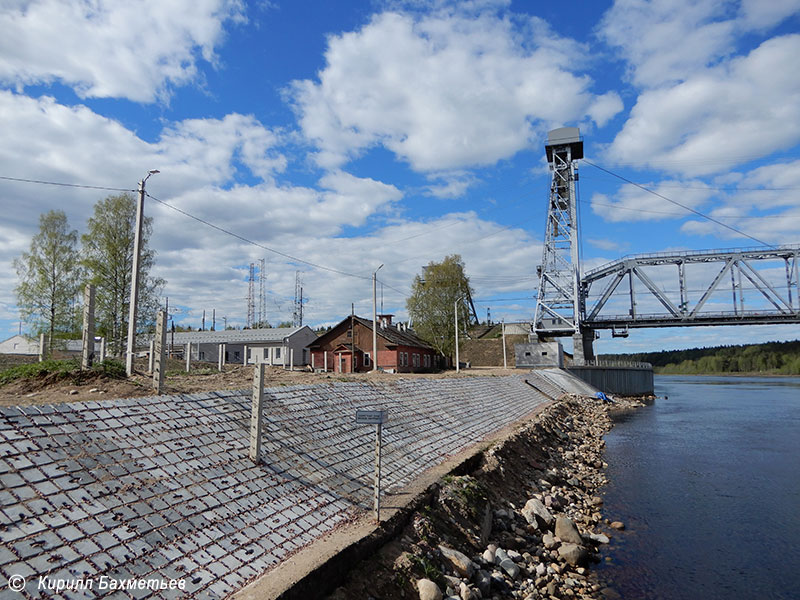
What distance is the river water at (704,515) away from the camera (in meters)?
10.9

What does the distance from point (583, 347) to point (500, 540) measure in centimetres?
6025

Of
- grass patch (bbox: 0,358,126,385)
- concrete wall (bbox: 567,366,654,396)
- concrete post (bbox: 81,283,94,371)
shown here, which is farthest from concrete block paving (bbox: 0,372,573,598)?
concrete wall (bbox: 567,366,654,396)

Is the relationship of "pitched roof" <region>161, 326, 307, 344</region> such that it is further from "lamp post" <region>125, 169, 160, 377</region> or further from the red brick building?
"lamp post" <region>125, 169, 160, 377</region>

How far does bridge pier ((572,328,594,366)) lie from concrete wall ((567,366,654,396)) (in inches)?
104

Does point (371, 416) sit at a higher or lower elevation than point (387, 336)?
lower

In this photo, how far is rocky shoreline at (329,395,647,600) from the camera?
26.5 feet

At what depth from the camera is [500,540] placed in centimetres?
1130

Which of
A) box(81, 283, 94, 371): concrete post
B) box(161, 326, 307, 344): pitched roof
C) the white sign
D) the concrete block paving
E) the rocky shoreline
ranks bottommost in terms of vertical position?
the rocky shoreline

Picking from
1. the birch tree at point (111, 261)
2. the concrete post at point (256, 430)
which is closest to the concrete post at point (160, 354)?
the concrete post at point (256, 430)

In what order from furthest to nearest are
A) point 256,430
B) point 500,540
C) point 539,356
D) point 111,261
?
point 539,356 < point 111,261 < point 500,540 < point 256,430

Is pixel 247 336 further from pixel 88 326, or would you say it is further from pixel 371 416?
pixel 371 416

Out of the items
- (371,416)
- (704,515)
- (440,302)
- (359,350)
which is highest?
(440,302)

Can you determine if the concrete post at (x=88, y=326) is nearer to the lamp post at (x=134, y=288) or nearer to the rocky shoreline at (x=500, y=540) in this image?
the lamp post at (x=134, y=288)

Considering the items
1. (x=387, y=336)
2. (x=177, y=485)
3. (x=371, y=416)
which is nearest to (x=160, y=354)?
(x=177, y=485)
